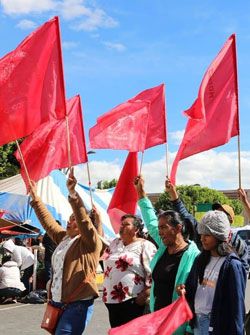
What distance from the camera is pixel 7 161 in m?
30.5

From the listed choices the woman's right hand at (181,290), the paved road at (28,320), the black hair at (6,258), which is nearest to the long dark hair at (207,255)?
the woman's right hand at (181,290)

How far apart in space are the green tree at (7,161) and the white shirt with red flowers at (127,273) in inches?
954

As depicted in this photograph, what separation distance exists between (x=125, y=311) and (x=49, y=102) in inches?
87.4

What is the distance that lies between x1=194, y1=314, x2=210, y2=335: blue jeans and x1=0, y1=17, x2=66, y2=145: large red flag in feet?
8.62

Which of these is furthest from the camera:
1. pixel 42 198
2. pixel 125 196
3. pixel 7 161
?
pixel 7 161

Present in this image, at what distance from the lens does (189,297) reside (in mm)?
4434

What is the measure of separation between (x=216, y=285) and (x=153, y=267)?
1035 millimetres

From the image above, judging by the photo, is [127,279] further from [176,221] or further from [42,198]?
[42,198]

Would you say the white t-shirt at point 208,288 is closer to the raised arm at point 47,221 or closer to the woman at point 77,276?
the woman at point 77,276

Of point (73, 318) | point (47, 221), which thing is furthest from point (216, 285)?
point (47, 221)

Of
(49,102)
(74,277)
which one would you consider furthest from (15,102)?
(74,277)

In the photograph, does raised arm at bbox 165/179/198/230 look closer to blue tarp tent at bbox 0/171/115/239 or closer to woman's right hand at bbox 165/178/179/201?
woman's right hand at bbox 165/178/179/201

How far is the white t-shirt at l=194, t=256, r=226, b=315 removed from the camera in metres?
4.24

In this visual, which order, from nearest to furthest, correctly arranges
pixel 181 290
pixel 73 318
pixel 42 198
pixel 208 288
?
pixel 208 288
pixel 181 290
pixel 73 318
pixel 42 198
